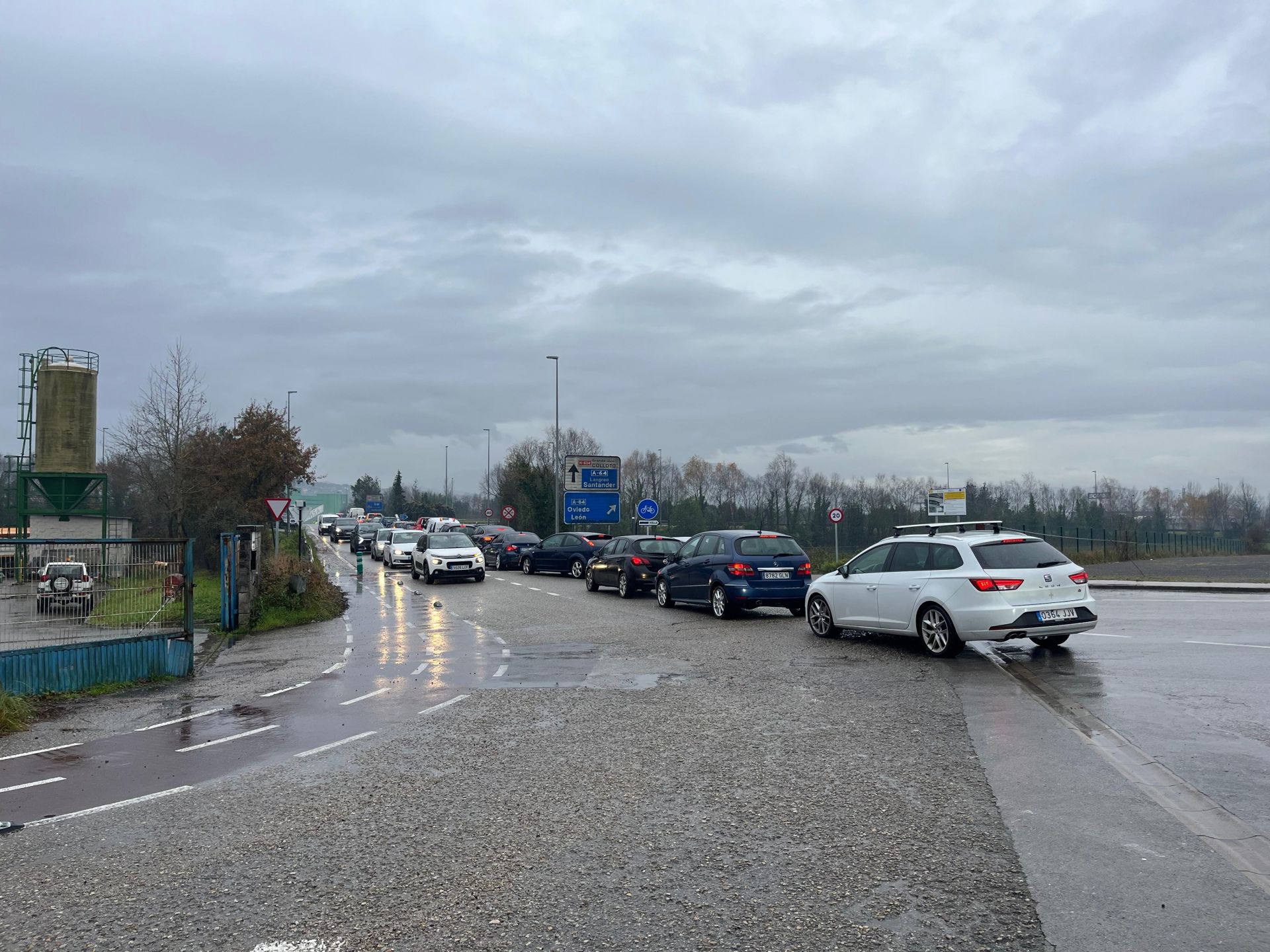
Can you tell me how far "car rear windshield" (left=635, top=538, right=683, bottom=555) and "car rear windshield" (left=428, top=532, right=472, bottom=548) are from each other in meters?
9.33

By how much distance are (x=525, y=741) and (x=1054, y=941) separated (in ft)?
16.5

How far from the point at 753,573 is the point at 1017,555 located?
6.38 meters

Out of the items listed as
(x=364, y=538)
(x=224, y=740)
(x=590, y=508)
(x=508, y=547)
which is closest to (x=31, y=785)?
(x=224, y=740)

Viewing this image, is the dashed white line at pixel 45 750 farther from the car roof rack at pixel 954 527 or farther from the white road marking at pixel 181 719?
the car roof rack at pixel 954 527

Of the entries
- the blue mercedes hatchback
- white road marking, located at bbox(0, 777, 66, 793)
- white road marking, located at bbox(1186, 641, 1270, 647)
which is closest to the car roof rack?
white road marking, located at bbox(1186, 641, 1270, 647)

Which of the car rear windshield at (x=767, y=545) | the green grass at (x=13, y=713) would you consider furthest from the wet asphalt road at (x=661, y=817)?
the car rear windshield at (x=767, y=545)

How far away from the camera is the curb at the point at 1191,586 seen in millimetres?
25047

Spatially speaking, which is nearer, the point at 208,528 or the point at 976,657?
the point at 976,657

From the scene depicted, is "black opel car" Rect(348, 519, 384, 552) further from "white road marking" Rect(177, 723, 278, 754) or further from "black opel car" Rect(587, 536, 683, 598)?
"white road marking" Rect(177, 723, 278, 754)

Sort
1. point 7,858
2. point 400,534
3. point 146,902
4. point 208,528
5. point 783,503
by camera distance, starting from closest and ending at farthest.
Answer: point 146,902
point 7,858
point 208,528
point 400,534
point 783,503

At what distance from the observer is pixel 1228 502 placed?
4466 inches

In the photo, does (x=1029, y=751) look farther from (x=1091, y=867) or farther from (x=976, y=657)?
(x=976, y=657)

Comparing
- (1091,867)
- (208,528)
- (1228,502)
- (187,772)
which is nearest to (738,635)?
(187,772)

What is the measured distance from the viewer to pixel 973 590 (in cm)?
1267
